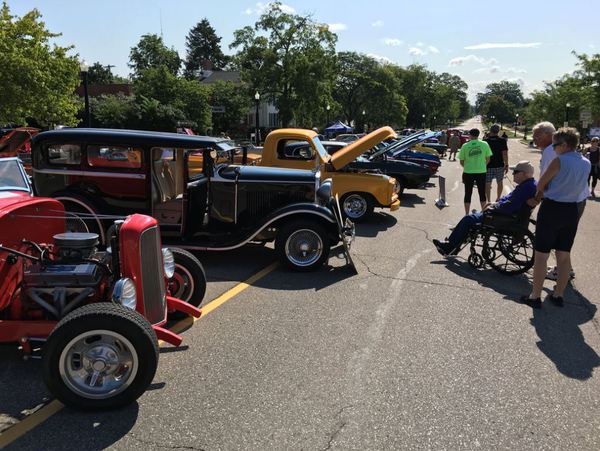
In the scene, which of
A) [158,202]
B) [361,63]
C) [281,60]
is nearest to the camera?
[158,202]

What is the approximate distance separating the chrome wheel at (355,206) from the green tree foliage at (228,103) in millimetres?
35369

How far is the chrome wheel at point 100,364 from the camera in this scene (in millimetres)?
3102

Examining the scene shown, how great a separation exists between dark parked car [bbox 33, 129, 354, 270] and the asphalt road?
27.9 inches

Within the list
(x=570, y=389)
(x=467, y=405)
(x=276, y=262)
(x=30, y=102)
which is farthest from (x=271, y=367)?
(x=30, y=102)

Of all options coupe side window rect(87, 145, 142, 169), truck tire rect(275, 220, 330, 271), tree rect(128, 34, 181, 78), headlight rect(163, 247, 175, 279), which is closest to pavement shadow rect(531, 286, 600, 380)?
truck tire rect(275, 220, 330, 271)

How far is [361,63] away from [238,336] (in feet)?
219

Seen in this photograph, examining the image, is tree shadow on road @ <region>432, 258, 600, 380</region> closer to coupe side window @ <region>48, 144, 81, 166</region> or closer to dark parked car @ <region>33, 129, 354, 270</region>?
dark parked car @ <region>33, 129, 354, 270</region>

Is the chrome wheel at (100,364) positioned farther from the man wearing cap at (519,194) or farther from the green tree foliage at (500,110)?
the green tree foliage at (500,110)

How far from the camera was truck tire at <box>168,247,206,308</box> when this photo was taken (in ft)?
15.1

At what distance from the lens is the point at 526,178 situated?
6.34 m

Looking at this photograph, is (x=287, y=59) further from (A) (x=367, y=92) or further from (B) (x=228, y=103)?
(A) (x=367, y=92)

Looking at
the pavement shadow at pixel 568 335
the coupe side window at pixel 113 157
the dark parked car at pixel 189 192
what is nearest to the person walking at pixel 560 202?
the pavement shadow at pixel 568 335

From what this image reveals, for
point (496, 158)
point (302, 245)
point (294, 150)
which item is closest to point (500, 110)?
point (496, 158)

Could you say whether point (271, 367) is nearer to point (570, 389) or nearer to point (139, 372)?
point (139, 372)
